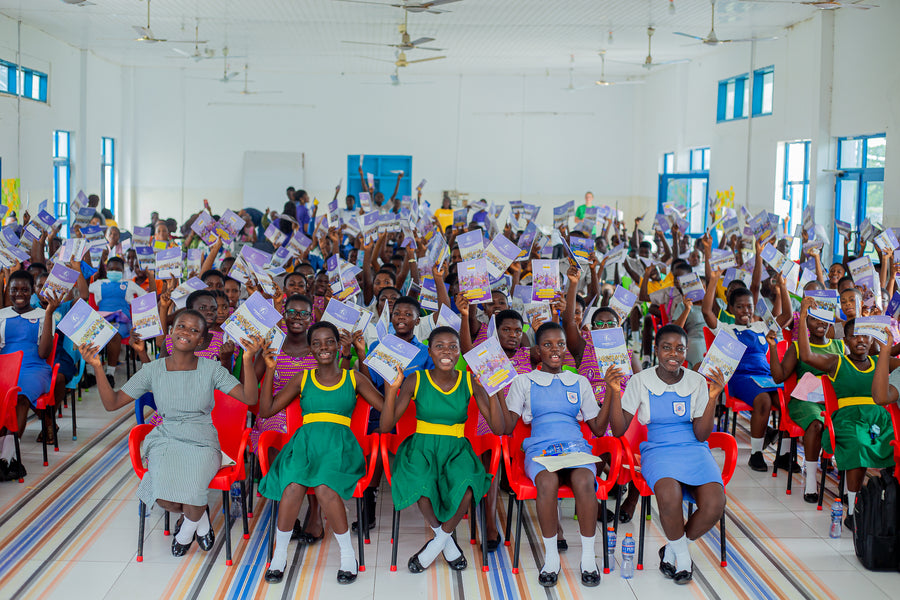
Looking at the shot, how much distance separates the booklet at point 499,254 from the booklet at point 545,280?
0.89 feet

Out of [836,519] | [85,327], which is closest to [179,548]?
[85,327]

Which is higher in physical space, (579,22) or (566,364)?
(579,22)

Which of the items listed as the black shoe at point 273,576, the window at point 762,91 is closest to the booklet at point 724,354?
the black shoe at point 273,576

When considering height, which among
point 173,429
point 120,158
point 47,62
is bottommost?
point 173,429

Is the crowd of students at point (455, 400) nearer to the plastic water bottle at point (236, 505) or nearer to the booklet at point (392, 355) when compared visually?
the booklet at point (392, 355)

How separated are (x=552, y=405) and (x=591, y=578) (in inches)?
29.8

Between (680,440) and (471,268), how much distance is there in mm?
1317

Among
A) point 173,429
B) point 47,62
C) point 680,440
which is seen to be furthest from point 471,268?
point 47,62

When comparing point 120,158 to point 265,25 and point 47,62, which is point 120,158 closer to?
point 47,62

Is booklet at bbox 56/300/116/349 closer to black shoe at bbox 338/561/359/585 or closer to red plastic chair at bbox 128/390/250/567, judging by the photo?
red plastic chair at bbox 128/390/250/567

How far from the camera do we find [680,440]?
12.2 feet

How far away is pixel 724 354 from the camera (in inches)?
142

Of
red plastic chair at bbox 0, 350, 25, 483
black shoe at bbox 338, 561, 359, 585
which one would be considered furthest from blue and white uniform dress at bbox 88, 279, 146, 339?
black shoe at bbox 338, 561, 359, 585

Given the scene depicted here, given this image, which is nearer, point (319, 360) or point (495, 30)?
point (319, 360)
